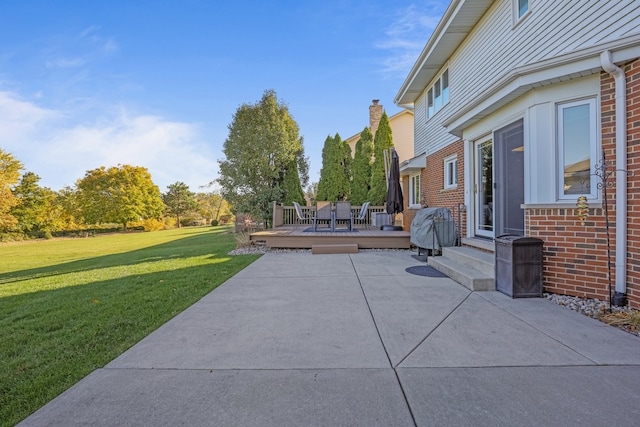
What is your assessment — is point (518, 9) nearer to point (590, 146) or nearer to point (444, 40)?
point (444, 40)

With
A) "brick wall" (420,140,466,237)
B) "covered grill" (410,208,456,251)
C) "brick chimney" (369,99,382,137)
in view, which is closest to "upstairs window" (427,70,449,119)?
"brick wall" (420,140,466,237)

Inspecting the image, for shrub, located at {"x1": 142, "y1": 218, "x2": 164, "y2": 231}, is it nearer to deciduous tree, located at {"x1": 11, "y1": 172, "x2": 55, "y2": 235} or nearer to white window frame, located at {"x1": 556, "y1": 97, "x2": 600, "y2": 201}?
deciduous tree, located at {"x1": 11, "y1": 172, "x2": 55, "y2": 235}

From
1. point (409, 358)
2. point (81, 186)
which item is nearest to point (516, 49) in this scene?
point (409, 358)

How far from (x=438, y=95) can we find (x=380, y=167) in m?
4.79

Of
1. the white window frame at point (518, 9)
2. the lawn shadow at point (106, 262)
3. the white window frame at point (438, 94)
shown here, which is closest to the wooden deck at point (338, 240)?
the lawn shadow at point (106, 262)

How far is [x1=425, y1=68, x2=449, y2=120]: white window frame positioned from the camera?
931cm

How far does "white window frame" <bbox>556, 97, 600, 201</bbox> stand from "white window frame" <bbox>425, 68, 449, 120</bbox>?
508 cm

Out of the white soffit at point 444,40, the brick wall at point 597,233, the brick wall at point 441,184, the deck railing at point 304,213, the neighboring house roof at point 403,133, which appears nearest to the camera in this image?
the brick wall at point 597,233

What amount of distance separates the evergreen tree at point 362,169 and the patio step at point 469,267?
8705 mm

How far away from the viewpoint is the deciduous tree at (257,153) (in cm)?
1536

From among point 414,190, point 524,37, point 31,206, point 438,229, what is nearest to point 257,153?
point 414,190

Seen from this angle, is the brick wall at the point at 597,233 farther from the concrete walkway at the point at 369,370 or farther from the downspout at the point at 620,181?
the concrete walkway at the point at 369,370

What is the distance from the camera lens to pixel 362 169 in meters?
15.3

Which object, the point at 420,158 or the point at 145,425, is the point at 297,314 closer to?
the point at 145,425
